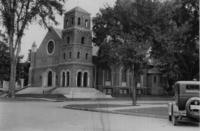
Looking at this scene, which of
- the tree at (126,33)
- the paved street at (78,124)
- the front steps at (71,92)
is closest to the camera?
the paved street at (78,124)

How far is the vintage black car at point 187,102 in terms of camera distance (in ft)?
38.2

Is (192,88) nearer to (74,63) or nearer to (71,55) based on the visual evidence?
(74,63)

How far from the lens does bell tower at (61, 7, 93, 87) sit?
47094mm

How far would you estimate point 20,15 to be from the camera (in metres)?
34.9

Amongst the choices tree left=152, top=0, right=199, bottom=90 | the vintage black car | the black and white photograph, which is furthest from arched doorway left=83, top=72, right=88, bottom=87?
the vintage black car

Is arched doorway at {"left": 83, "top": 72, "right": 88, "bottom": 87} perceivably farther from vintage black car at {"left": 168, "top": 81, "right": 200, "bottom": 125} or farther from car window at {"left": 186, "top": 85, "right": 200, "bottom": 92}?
car window at {"left": 186, "top": 85, "right": 200, "bottom": 92}

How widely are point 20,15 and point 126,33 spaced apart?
1249 centimetres

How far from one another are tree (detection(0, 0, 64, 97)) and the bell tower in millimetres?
11531

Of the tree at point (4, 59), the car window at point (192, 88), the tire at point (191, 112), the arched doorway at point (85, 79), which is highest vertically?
the tree at point (4, 59)

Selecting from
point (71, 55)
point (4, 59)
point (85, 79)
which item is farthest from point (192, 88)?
point (4, 59)

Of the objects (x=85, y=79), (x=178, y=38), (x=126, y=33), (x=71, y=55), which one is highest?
(x=178, y=38)

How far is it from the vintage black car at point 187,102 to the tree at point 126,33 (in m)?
13.4

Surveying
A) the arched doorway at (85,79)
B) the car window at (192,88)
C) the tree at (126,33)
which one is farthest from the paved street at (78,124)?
the arched doorway at (85,79)

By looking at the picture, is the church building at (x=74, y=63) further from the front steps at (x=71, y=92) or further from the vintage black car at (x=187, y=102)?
the vintage black car at (x=187, y=102)
